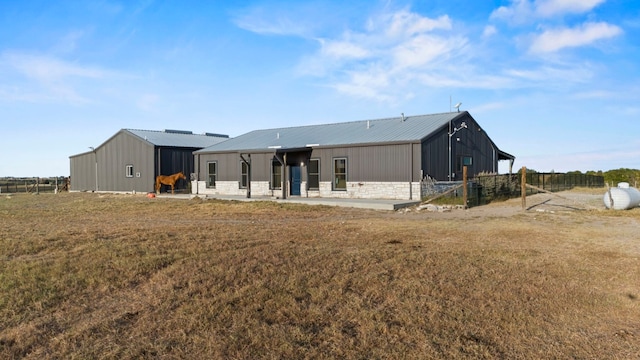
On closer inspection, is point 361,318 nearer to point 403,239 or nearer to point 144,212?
point 403,239

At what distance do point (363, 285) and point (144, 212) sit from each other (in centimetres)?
1332

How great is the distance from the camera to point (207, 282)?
671 centimetres

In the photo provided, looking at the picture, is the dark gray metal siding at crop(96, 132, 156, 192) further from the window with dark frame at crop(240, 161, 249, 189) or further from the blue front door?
the blue front door

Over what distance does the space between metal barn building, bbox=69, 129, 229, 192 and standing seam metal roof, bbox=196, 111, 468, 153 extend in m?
4.17

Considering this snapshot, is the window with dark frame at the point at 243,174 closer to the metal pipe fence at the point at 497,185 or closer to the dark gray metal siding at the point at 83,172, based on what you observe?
A: the metal pipe fence at the point at 497,185

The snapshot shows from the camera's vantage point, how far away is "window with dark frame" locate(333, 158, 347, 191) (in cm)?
2419

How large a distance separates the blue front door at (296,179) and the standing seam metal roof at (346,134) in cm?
127

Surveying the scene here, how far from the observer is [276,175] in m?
26.8

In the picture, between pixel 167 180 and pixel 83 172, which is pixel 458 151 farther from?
pixel 83 172

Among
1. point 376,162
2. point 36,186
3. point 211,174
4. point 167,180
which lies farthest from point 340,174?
point 36,186

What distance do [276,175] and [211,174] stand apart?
220 inches

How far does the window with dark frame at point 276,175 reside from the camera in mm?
26625

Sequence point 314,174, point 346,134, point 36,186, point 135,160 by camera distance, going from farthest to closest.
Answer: point 36,186, point 135,160, point 346,134, point 314,174

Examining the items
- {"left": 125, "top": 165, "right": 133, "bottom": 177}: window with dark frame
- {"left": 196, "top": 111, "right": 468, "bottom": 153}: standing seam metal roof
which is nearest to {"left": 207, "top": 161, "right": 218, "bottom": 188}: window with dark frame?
{"left": 196, "top": 111, "right": 468, "bottom": 153}: standing seam metal roof
